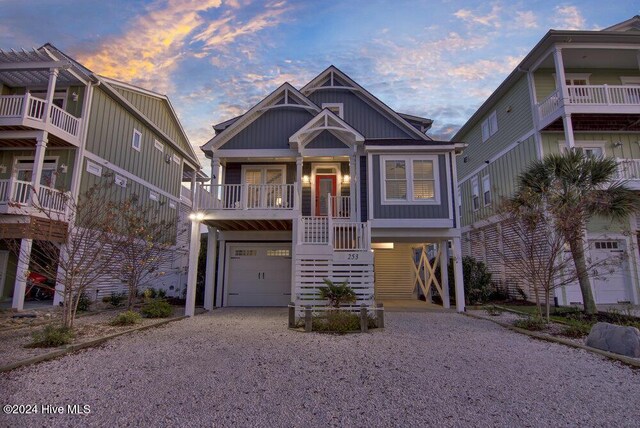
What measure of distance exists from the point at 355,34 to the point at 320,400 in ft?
39.2

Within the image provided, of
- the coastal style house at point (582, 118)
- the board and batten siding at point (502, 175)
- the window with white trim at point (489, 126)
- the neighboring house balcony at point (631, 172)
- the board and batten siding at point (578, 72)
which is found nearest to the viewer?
the neighboring house balcony at point (631, 172)

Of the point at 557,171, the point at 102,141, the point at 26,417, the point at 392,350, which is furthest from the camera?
the point at 102,141

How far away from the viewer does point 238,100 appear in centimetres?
1803

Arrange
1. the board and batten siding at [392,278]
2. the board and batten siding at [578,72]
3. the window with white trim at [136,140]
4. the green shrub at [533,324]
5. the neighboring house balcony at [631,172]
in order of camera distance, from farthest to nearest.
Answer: the window with white trim at [136,140] → the board and batten siding at [392,278] → the board and batten siding at [578,72] → the neighboring house balcony at [631,172] → the green shrub at [533,324]

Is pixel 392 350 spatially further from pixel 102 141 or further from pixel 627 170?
pixel 102 141

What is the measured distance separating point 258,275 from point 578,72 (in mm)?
16121

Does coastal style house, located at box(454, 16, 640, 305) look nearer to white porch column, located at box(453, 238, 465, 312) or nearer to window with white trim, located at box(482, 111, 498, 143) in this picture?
window with white trim, located at box(482, 111, 498, 143)

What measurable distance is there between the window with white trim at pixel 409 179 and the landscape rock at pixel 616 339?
20.6 ft

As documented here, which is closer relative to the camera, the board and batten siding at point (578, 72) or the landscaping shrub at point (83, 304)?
the landscaping shrub at point (83, 304)

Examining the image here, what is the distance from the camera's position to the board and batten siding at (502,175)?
15.0 m

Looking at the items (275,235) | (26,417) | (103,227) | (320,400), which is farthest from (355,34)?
(26,417)

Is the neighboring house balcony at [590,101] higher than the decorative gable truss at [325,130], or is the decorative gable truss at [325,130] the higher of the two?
the neighboring house balcony at [590,101]

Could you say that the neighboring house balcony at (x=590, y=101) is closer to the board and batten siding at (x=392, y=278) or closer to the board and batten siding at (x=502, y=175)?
the board and batten siding at (x=502, y=175)

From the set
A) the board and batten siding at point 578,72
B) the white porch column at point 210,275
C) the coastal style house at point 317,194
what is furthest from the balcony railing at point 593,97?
the white porch column at point 210,275
